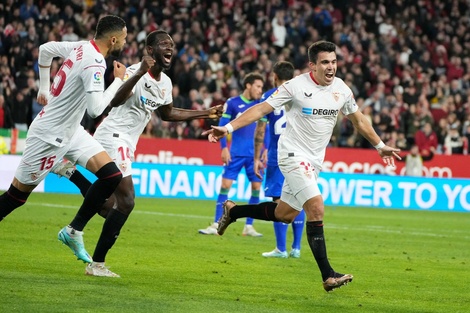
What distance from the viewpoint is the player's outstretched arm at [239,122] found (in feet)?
29.2

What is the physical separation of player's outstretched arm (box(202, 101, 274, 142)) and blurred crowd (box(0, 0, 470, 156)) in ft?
48.0

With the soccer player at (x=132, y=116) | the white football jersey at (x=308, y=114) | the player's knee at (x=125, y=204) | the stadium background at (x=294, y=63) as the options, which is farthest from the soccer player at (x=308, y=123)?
the stadium background at (x=294, y=63)

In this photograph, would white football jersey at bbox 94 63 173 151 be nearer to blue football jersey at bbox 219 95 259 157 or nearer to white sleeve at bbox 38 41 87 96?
white sleeve at bbox 38 41 87 96

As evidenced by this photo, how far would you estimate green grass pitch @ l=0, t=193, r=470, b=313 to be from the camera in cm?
811

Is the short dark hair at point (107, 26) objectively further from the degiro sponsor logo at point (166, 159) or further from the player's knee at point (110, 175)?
the degiro sponsor logo at point (166, 159)

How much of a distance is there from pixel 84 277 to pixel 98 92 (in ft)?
6.29

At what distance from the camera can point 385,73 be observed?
97.6 ft

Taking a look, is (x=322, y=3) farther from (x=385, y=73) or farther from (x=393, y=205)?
(x=393, y=205)

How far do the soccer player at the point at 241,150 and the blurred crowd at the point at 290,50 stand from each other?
862cm

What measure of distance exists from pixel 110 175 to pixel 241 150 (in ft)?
22.2

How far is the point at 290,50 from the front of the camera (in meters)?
29.4

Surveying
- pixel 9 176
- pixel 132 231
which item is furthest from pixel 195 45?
pixel 132 231

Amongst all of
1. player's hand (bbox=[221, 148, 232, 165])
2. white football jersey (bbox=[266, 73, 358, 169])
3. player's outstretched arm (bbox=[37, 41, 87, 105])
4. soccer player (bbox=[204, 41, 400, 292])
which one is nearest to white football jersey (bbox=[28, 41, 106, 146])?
player's outstretched arm (bbox=[37, 41, 87, 105])

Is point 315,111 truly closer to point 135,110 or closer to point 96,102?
point 135,110
